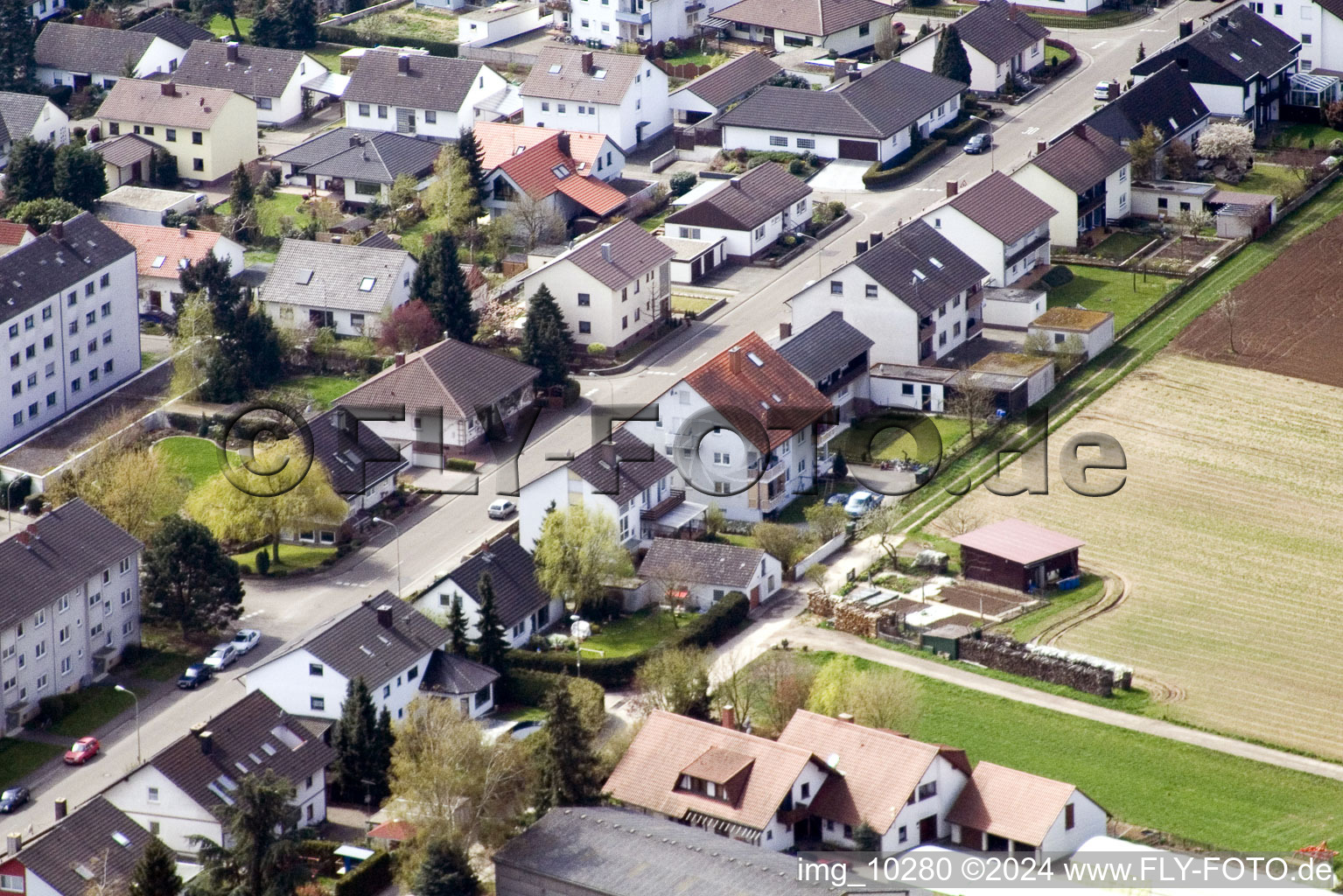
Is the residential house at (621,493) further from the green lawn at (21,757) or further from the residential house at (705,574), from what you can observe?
the green lawn at (21,757)

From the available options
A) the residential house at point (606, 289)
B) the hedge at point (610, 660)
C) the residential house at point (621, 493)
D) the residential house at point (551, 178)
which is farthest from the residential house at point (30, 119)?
the hedge at point (610, 660)

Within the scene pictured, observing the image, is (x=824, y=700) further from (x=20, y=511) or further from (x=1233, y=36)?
(x=1233, y=36)

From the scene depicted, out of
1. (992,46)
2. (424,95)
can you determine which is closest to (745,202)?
(424,95)

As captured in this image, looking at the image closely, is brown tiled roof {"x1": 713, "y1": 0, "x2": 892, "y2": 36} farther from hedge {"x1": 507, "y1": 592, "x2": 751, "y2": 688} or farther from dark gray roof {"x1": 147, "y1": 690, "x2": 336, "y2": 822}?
dark gray roof {"x1": 147, "y1": 690, "x2": 336, "y2": 822}

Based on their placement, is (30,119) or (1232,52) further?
(1232,52)

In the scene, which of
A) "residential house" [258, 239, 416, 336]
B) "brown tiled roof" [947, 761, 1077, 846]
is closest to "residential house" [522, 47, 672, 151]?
"residential house" [258, 239, 416, 336]

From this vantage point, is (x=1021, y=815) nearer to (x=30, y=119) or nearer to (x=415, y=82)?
(x=415, y=82)

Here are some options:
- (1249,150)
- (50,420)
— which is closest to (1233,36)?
(1249,150)
